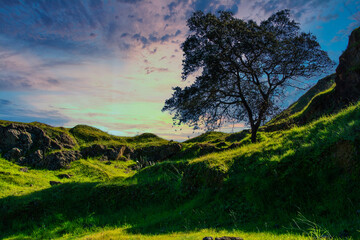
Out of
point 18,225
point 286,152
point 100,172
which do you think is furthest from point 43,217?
point 286,152

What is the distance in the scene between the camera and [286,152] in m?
9.33

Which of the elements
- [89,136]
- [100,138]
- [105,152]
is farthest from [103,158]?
[100,138]

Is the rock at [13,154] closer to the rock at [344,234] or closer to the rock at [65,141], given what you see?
the rock at [65,141]

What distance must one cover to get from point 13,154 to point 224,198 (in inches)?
1017

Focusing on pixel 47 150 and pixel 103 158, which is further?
pixel 103 158

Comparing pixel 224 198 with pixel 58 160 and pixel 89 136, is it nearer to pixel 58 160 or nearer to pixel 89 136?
pixel 58 160

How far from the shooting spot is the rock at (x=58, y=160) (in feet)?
79.5

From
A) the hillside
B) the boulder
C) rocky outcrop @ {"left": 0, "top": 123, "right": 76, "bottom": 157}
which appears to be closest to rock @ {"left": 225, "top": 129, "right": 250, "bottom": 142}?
the hillside

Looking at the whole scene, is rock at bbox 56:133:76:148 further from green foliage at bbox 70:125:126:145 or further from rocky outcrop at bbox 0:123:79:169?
green foliage at bbox 70:125:126:145

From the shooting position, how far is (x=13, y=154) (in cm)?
2445

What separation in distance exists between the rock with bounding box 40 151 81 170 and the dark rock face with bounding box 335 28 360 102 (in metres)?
28.7

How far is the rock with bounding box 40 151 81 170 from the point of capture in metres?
24.2

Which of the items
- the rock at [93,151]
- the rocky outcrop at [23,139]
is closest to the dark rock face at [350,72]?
the rock at [93,151]

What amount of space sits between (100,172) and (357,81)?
25745mm
